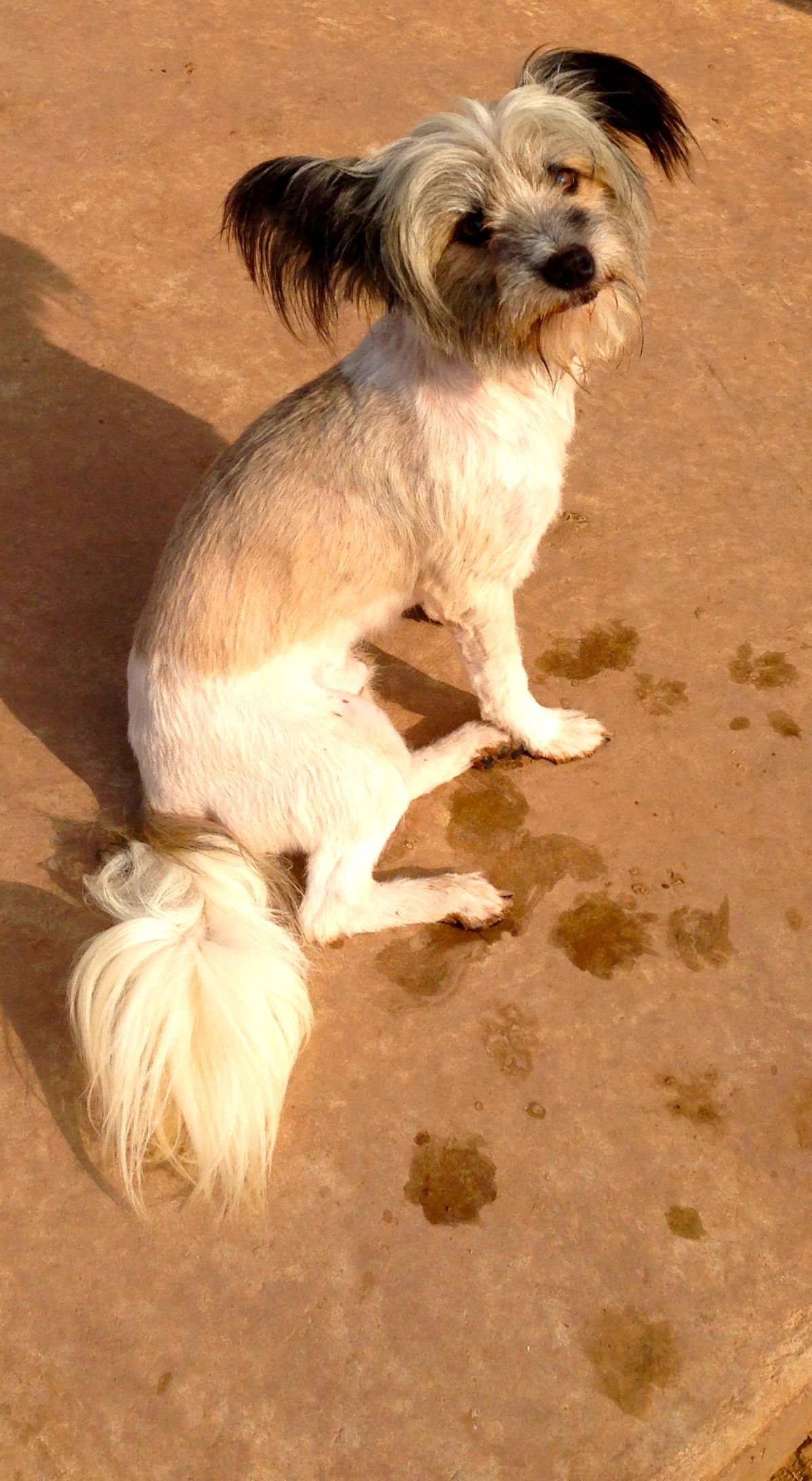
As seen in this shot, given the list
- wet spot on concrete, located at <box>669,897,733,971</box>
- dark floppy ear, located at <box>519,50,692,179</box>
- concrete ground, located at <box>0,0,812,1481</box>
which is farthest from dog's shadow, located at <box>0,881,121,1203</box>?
dark floppy ear, located at <box>519,50,692,179</box>

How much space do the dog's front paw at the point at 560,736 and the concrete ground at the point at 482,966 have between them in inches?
2.2

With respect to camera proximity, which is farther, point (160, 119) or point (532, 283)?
point (160, 119)

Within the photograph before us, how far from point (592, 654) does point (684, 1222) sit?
57.8 inches

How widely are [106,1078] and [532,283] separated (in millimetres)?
1675

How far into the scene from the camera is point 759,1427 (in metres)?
2.01

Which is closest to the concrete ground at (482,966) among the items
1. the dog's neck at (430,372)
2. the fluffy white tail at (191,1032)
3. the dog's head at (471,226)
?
the fluffy white tail at (191,1032)

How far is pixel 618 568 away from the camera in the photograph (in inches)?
128

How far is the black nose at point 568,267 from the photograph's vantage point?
6.63ft

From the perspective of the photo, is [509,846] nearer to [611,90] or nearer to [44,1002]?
[44,1002]

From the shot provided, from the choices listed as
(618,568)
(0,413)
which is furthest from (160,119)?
(618,568)

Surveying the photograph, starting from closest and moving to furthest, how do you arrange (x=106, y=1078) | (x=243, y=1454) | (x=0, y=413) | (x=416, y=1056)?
(x=243, y=1454)
(x=106, y=1078)
(x=416, y=1056)
(x=0, y=413)

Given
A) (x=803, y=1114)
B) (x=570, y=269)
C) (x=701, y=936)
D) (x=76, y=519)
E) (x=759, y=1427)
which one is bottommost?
(x=759, y=1427)

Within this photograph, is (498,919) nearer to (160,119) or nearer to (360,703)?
(360,703)

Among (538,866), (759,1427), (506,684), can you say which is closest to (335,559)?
(506,684)
